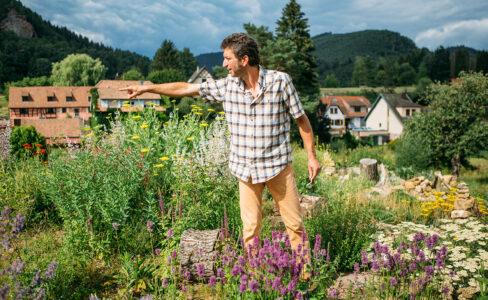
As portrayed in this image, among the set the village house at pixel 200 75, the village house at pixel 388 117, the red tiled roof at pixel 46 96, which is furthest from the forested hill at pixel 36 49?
the village house at pixel 388 117

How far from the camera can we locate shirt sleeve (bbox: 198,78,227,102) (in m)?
2.91

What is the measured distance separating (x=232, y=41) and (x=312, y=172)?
131 centimetres

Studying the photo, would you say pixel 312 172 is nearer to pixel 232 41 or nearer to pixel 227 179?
pixel 232 41

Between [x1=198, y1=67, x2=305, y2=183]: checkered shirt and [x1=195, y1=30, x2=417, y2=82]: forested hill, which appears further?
[x1=195, y1=30, x2=417, y2=82]: forested hill

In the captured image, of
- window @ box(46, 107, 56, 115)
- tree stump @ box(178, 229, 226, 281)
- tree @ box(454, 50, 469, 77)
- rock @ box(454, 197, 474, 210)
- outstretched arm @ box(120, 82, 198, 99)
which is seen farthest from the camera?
tree @ box(454, 50, 469, 77)

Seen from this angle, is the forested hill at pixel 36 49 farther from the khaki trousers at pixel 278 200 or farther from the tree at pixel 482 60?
the khaki trousers at pixel 278 200

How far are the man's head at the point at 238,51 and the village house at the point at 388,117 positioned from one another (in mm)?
47829

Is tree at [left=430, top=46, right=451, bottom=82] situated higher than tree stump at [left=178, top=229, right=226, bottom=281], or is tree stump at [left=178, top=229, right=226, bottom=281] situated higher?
tree at [left=430, top=46, right=451, bottom=82]

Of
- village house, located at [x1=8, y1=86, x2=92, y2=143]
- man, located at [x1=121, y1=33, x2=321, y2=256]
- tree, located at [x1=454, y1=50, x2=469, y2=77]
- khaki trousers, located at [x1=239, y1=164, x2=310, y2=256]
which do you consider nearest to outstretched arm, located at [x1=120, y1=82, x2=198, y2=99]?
man, located at [x1=121, y1=33, x2=321, y2=256]

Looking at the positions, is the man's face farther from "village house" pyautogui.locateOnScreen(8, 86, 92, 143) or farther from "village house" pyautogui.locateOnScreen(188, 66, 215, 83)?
"village house" pyautogui.locateOnScreen(188, 66, 215, 83)

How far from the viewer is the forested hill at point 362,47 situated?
152 metres

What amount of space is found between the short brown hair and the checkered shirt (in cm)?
15

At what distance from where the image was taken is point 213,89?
2947mm

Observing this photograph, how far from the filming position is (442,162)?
18453mm
